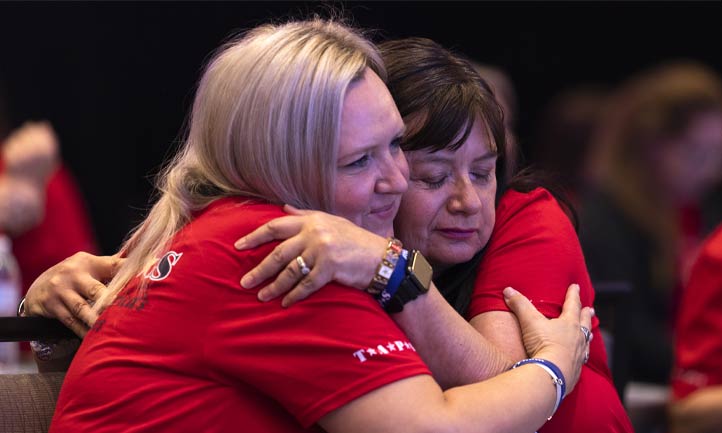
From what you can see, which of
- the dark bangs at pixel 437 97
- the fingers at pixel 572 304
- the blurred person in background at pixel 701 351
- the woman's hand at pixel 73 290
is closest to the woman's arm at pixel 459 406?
the fingers at pixel 572 304

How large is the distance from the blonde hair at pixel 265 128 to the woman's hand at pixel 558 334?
0.46 metres

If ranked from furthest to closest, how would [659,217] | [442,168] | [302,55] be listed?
[659,217] → [442,168] → [302,55]

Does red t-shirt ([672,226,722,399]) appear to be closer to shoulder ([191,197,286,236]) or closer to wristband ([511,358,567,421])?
wristband ([511,358,567,421])

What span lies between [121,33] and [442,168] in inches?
185

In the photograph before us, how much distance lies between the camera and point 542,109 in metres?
7.38

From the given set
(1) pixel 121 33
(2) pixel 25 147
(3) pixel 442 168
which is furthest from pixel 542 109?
(3) pixel 442 168

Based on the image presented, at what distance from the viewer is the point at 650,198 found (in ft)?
15.8

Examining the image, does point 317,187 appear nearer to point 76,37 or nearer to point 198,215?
point 198,215

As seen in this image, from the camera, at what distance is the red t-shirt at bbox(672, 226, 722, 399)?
314 centimetres

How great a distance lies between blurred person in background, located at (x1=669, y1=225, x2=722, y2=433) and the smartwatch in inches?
51.0

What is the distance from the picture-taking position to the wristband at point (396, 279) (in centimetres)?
203

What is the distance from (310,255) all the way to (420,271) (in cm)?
21

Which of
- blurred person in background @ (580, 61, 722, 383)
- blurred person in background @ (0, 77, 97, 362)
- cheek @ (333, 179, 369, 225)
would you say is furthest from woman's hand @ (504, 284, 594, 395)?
blurred person in background @ (0, 77, 97, 362)

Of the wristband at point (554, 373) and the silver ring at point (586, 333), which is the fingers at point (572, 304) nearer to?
the silver ring at point (586, 333)
